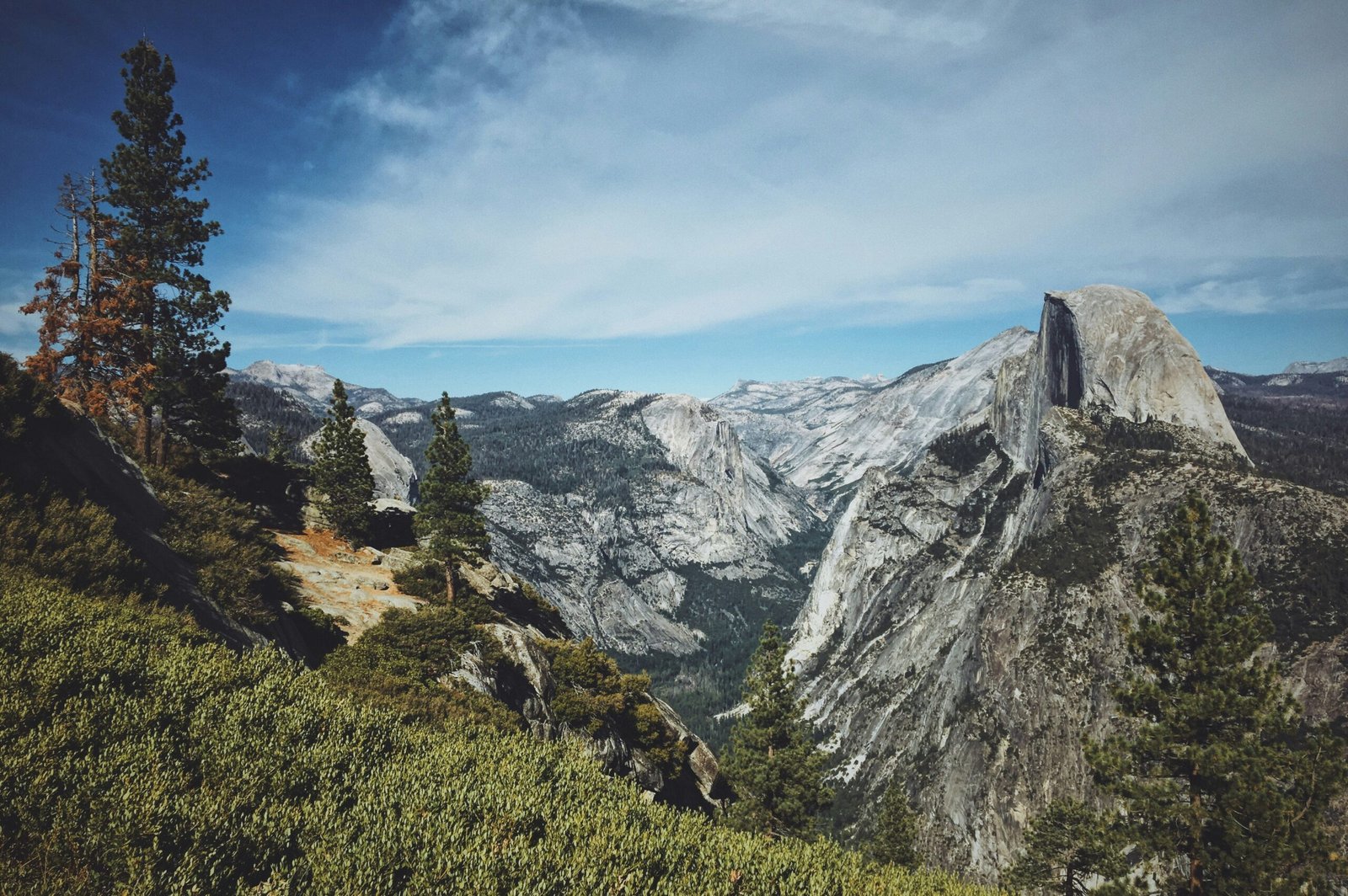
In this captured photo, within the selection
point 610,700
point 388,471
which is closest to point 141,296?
point 610,700

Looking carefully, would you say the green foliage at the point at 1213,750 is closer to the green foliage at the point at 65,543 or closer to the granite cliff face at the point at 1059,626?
the green foliage at the point at 65,543

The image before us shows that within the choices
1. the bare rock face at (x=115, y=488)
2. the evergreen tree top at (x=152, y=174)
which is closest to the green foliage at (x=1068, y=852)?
the bare rock face at (x=115, y=488)

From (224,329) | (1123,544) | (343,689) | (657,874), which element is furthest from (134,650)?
(1123,544)

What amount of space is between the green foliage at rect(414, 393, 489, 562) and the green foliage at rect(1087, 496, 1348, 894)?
1455 inches

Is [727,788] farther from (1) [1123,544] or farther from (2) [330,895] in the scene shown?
(1) [1123,544]

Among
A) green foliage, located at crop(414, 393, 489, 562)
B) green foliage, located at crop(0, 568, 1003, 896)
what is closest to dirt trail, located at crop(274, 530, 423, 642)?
green foliage, located at crop(414, 393, 489, 562)

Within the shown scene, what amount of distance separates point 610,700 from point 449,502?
18.2 m

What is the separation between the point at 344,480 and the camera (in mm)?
44094

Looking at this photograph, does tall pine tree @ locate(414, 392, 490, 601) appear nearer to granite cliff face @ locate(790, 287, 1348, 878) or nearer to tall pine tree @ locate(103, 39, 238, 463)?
tall pine tree @ locate(103, 39, 238, 463)

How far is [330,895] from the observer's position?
7.60 m

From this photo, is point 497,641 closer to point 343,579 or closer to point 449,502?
point 343,579

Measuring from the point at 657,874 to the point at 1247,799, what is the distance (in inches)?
855

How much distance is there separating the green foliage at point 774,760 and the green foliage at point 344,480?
103ft

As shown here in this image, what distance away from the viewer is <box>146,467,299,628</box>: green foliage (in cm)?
2108
